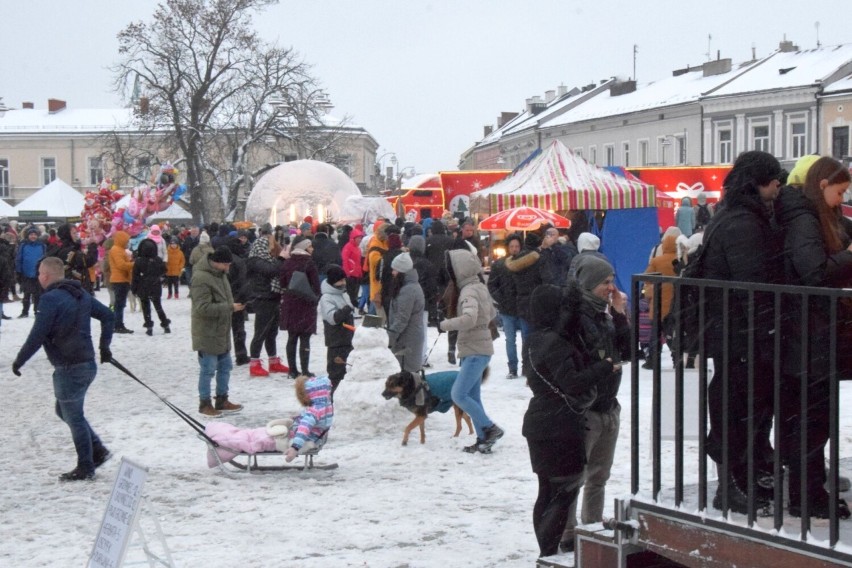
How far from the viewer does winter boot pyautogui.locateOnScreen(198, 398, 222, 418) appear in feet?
36.2

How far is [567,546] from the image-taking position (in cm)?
582


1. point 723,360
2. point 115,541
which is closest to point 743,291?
point 723,360

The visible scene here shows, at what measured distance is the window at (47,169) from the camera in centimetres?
7838

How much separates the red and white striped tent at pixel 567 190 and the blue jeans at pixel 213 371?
26.1 feet

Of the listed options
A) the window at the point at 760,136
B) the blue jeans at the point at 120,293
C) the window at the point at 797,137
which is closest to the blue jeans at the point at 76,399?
the blue jeans at the point at 120,293

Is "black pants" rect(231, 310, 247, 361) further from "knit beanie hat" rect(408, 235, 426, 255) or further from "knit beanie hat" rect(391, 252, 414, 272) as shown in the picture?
"knit beanie hat" rect(391, 252, 414, 272)

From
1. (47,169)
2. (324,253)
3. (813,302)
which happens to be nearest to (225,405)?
(324,253)

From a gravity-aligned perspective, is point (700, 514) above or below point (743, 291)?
below

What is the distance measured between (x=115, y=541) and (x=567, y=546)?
2316mm

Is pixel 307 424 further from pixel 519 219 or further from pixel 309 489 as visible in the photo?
pixel 519 219

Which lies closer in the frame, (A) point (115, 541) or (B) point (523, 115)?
(A) point (115, 541)

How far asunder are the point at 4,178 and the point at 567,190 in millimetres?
68811

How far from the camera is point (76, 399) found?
829 cm

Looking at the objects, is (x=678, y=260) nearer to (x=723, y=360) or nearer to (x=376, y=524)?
(x=376, y=524)
